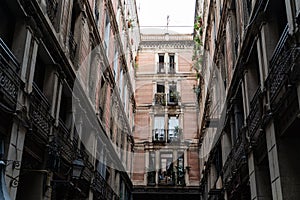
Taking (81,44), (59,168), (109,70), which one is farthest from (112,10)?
(59,168)

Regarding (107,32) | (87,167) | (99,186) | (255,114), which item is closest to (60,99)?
(87,167)

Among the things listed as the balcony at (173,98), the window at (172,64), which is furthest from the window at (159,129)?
the window at (172,64)

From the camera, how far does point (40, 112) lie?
11.5 metres

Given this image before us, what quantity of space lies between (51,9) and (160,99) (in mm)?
23437

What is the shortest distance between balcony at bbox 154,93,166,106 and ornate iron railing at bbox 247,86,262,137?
2286 centimetres

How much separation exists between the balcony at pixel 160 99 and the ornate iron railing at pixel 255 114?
2286 centimetres

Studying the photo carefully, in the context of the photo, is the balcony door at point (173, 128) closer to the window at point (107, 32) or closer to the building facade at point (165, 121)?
the building facade at point (165, 121)

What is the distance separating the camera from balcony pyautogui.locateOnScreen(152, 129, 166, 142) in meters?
34.6

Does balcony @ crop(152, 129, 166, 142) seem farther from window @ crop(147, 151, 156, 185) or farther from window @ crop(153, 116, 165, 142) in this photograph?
window @ crop(147, 151, 156, 185)

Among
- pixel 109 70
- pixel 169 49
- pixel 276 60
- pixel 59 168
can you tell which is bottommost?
pixel 59 168

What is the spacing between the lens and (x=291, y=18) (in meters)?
8.83

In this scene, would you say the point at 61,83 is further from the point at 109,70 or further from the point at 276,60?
the point at 109,70

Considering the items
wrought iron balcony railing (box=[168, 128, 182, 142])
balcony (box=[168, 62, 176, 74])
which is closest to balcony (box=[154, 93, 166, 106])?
balcony (box=[168, 62, 176, 74])

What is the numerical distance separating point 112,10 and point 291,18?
54.1ft
